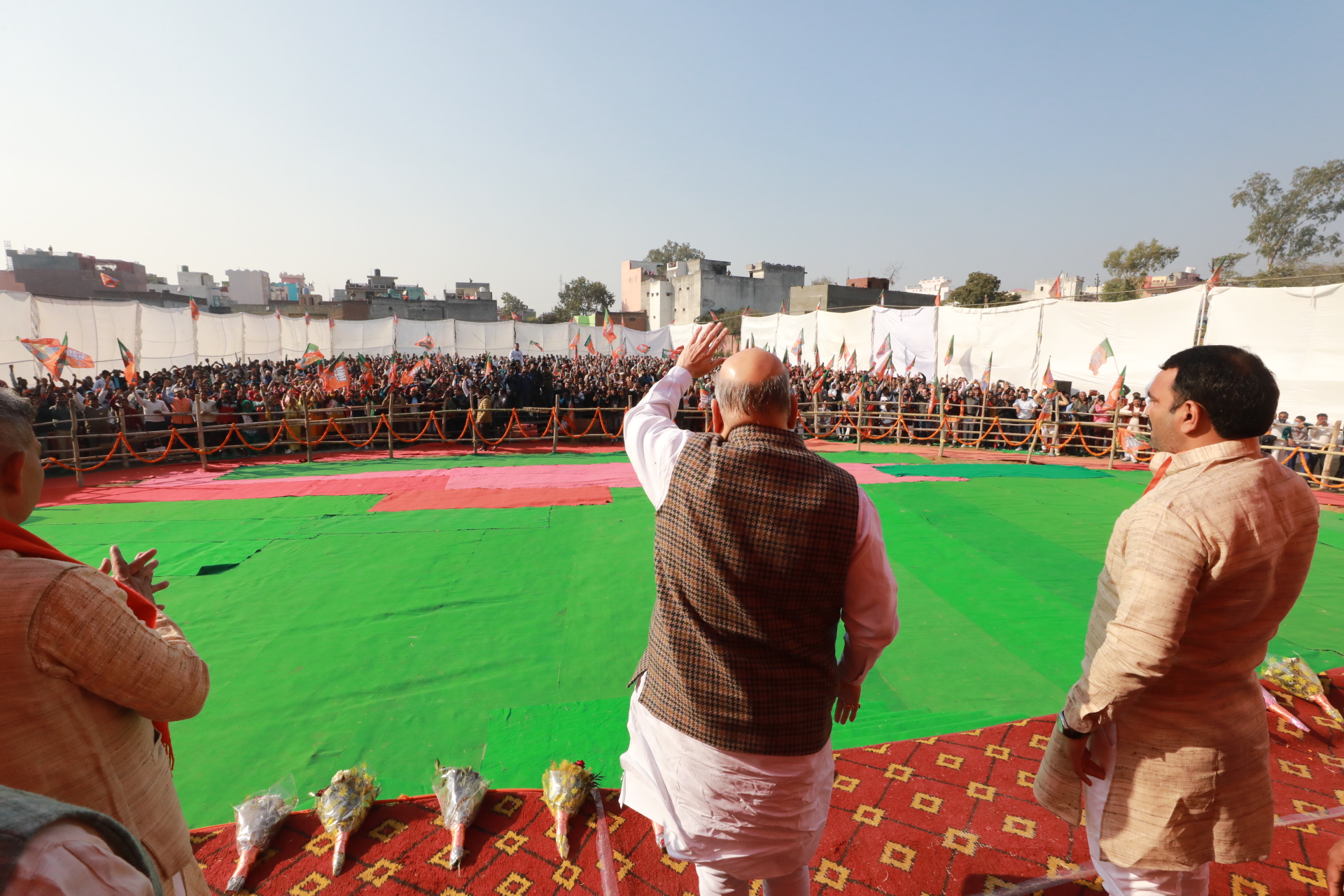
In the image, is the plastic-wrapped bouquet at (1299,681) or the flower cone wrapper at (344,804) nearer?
the flower cone wrapper at (344,804)

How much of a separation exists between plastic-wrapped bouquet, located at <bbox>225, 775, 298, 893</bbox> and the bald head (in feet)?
8.60

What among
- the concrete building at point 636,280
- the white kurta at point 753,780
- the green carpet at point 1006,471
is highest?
the concrete building at point 636,280

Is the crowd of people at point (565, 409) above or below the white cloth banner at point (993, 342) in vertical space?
below

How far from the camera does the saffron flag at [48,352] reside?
41.0 feet

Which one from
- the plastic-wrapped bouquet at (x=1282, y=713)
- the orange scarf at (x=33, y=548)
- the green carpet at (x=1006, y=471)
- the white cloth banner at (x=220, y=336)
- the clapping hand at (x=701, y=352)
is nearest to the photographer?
the orange scarf at (x=33, y=548)

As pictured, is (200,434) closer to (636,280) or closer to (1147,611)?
(1147,611)

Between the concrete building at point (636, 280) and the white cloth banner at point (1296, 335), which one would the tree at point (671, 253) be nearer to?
the concrete building at point (636, 280)

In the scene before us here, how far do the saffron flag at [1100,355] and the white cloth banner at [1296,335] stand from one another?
6.90 ft

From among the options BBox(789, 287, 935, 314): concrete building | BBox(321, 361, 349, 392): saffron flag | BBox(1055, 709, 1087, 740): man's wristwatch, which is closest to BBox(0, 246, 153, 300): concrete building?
BBox(321, 361, 349, 392): saffron flag

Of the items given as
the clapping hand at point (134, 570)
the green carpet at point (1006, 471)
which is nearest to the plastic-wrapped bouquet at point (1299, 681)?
the clapping hand at point (134, 570)

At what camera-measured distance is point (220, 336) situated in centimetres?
2189

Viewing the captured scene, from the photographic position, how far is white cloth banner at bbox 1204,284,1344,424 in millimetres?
11680

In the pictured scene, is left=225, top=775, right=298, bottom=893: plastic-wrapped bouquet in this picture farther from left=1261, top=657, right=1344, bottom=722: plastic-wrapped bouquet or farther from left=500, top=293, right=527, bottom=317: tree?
left=500, top=293, right=527, bottom=317: tree

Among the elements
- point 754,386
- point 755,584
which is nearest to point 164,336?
point 754,386
